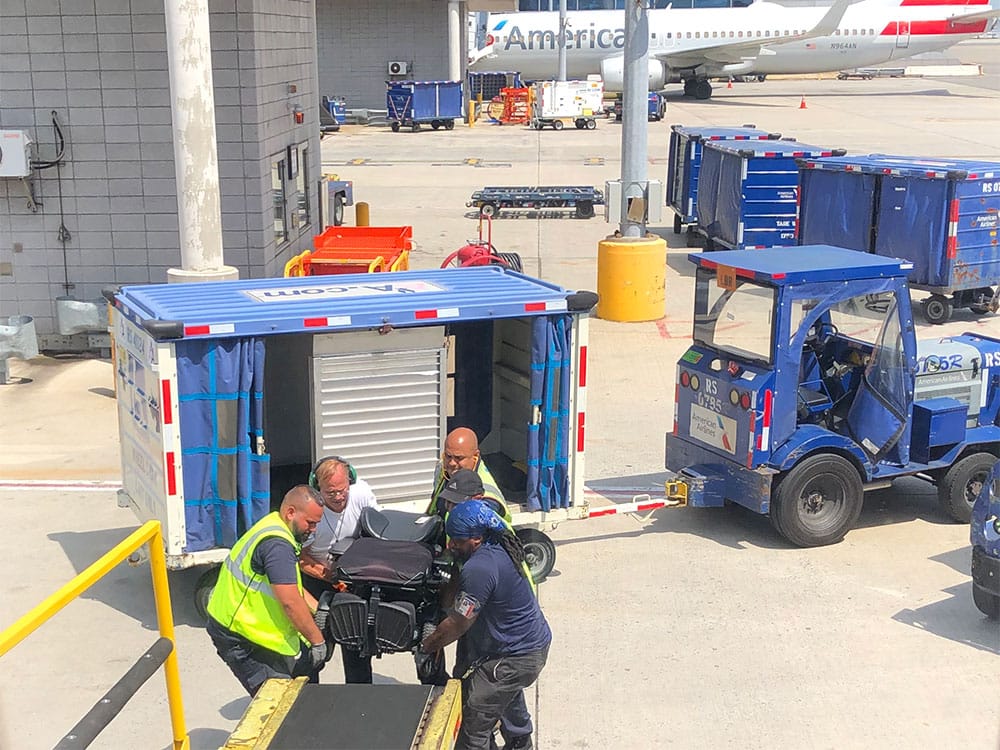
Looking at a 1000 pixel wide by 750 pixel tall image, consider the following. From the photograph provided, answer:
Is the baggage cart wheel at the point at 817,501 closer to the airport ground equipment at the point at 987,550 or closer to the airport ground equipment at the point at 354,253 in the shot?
the airport ground equipment at the point at 987,550

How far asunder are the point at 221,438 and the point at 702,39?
4916cm

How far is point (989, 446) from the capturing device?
960 centimetres

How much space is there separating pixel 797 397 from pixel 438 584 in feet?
13.7

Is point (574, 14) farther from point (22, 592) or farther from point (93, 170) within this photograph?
point (22, 592)

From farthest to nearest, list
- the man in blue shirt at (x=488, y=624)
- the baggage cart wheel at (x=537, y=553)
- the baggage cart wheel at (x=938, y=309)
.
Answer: the baggage cart wheel at (x=938, y=309) < the baggage cart wheel at (x=537, y=553) < the man in blue shirt at (x=488, y=624)

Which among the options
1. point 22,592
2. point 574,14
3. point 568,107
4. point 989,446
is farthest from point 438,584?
point 574,14

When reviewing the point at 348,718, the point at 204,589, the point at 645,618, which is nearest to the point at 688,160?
the point at 645,618

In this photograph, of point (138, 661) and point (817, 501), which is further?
point (817, 501)

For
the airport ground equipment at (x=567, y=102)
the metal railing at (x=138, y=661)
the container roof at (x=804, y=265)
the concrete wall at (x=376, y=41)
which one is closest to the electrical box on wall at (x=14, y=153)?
the container roof at (x=804, y=265)

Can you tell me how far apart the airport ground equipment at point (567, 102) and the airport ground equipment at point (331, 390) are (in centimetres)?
3715

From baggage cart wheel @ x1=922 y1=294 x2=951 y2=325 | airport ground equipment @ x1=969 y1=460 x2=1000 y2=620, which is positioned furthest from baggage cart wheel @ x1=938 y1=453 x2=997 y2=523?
baggage cart wheel @ x1=922 y1=294 x2=951 y2=325

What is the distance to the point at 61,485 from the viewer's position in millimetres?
10430

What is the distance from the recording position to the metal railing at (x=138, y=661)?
3.94 metres

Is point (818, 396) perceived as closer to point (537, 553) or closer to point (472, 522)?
point (537, 553)
